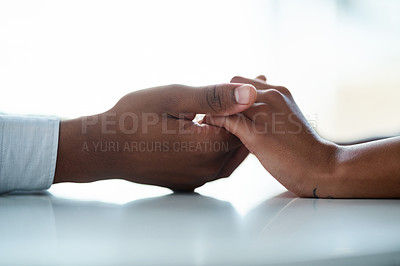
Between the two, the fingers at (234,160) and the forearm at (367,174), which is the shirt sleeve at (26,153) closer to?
the fingers at (234,160)

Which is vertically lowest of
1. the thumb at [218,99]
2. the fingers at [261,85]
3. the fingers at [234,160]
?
the fingers at [234,160]

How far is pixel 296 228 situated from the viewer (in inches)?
19.5

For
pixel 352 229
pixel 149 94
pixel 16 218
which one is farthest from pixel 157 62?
pixel 352 229

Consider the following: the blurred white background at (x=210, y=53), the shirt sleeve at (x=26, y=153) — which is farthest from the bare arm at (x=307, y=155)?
the shirt sleeve at (x=26, y=153)

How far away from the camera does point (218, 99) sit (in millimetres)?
863

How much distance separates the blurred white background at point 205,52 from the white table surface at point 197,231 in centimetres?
135

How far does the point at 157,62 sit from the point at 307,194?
1593mm

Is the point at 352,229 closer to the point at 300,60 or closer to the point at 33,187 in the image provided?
the point at 33,187

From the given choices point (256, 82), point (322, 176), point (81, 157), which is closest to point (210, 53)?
point (256, 82)

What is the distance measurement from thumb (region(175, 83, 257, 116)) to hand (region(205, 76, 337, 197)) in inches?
1.4

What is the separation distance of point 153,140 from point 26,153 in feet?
0.87

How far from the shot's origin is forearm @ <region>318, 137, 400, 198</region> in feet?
2.41

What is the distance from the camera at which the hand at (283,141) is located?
801 mm

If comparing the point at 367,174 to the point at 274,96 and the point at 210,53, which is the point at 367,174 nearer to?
the point at 274,96
